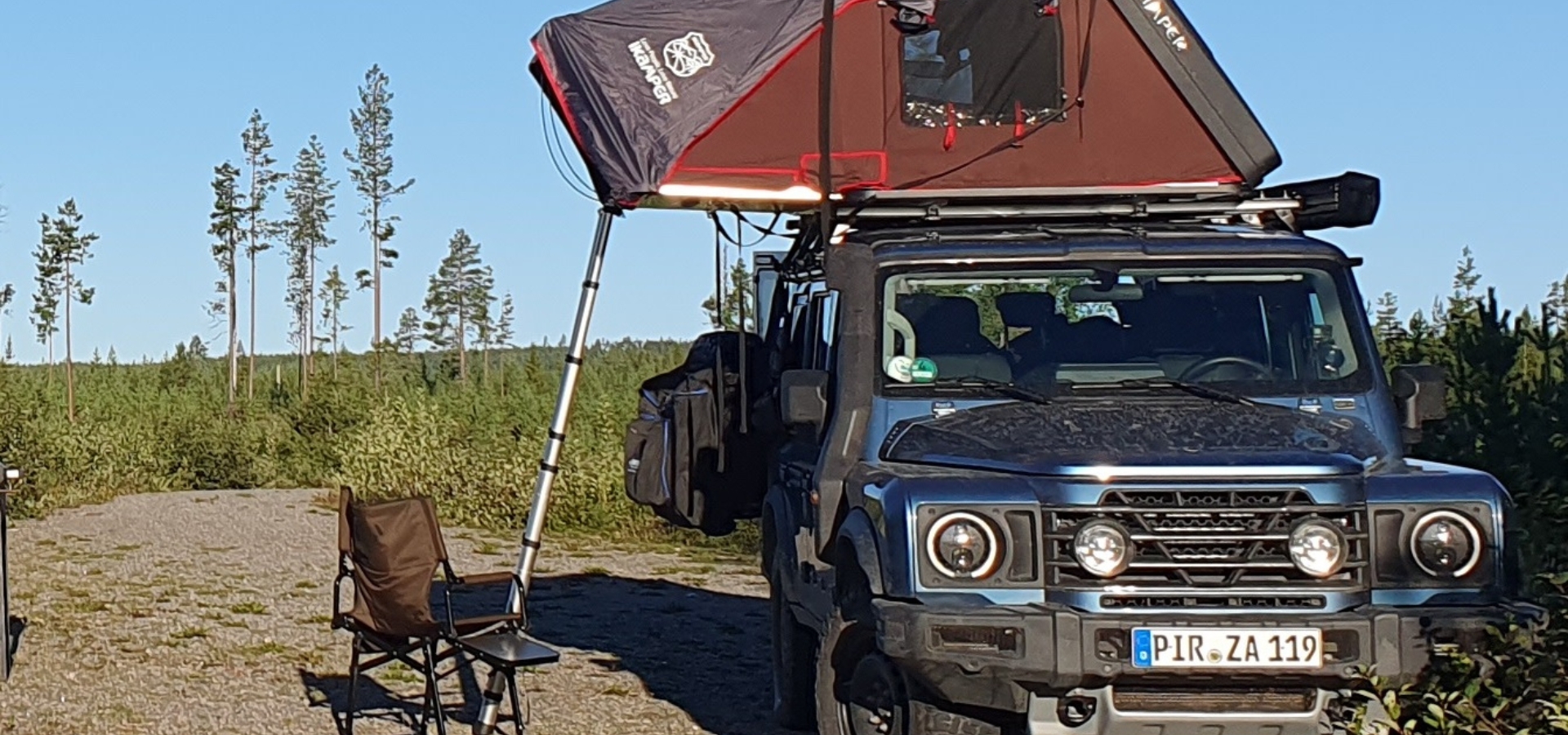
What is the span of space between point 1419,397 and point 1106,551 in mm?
1804

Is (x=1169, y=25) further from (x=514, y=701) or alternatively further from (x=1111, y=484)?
(x=514, y=701)

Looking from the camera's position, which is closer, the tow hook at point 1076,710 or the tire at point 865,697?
the tow hook at point 1076,710

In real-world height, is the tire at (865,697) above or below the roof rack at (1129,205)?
below

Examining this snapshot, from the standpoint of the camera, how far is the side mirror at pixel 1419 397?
6.90m

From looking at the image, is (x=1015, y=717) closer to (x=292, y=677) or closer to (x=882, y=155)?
(x=882, y=155)

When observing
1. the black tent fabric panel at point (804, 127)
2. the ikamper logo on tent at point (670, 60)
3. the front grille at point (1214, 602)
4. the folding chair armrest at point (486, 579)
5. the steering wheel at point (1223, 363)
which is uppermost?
the ikamper logo on tent at point (670, 60)

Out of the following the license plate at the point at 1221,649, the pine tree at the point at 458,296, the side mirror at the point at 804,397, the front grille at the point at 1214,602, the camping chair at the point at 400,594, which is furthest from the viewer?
the pine tree at the point at 458,296

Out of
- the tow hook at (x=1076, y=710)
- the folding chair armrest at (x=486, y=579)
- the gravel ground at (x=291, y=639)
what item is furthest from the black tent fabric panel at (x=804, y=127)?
the tow hook at (x=1076, y=710)

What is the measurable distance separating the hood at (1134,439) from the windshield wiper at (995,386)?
0.16 feet

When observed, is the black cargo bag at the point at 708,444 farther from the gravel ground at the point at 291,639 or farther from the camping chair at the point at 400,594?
the gravel ground at the point at 291,639

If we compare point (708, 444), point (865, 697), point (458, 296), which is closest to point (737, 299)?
point (708, 444)

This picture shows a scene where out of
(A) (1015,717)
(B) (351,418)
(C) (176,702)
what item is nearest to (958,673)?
(A) (1015,717)

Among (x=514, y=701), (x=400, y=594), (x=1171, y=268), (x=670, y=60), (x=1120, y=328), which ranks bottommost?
(x=514, y=701)

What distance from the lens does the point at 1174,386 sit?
680cm
